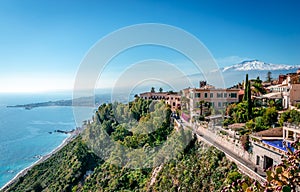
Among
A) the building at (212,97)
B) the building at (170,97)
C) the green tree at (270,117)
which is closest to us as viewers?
the green tree at (270,117)

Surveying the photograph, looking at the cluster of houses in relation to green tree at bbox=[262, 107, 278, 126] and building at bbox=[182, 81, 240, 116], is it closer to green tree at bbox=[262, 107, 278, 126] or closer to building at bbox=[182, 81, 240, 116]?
building at bbox=[182, 81, 240, 116]

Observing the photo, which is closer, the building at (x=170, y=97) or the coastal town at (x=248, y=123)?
the coastal town at (x=248, y=123)

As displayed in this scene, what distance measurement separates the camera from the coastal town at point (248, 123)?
6.09 meters

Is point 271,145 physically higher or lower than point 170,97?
lower

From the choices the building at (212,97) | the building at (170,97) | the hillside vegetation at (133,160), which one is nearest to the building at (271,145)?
the hillside vegetation at (133,160)

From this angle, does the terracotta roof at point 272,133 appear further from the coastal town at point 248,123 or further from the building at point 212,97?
the building at point 212,97

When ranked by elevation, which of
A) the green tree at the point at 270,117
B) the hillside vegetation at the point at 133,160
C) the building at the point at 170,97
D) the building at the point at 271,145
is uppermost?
the building at the point at 170,97

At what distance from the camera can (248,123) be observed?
873 centimetres

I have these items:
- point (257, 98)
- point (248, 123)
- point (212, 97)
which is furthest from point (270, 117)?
point (212, 97)

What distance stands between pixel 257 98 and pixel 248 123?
175 inches

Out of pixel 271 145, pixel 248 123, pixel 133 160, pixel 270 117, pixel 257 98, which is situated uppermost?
pixel 257 98

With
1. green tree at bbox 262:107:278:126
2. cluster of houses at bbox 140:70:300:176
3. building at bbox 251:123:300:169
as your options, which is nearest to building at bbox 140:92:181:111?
cluster of houses at bbox 140:70:300:176

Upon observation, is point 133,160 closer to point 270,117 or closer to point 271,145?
point 270,117

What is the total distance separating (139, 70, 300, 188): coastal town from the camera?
6.09m
